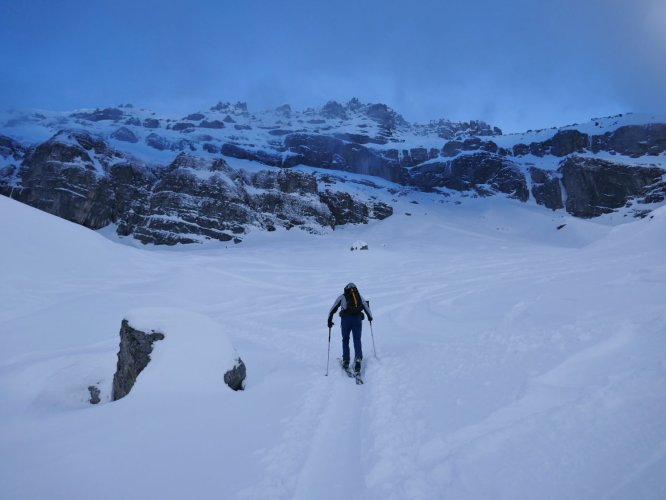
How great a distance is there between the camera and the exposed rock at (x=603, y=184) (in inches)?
3531

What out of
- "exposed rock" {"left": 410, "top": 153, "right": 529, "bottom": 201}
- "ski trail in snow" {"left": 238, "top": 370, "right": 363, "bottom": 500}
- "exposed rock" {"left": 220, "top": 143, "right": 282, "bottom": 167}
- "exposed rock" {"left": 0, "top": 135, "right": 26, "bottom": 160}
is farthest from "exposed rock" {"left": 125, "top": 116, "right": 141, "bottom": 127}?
"ski trail in snow" {"left": 238, "top": 370, "right": 363, "bottom": 500}

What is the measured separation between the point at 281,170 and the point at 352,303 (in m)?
82.3

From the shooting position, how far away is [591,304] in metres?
8.45

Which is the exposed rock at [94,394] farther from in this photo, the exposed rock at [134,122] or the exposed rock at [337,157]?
the exposed rock at [134,122]

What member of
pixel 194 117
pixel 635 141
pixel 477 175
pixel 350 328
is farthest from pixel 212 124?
pixel 350 328

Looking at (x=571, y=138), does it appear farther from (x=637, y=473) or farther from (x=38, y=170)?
(x=38, y=170)

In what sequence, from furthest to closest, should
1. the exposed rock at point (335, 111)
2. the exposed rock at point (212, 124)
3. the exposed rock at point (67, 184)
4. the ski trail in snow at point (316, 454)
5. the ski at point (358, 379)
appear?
the exposed rock at point (335, 111), the exposed rock at point (212, 124), the exposed rock at point (67, 184), the ski at point (358, 379), the ski trail in snow at point (316, 454)

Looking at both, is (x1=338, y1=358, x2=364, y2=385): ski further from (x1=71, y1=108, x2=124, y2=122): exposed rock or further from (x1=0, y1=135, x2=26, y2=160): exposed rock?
(x1=71, y1=108, x2=124, y2=122): exposed rock

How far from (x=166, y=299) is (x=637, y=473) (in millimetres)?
19157

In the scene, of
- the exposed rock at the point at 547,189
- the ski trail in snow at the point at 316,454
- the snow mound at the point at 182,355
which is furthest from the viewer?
the exposed rock at the point at 547,189

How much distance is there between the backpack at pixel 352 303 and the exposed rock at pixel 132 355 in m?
3.85

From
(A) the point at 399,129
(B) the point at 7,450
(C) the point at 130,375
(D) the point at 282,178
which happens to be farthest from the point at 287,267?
(A) the point at 399,129

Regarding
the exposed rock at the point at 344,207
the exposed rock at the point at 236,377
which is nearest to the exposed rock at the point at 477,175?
the exposed rock at the point at 344,207

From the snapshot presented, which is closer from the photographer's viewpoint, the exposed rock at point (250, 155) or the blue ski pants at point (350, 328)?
the blue ski pants at point (350, 328)
